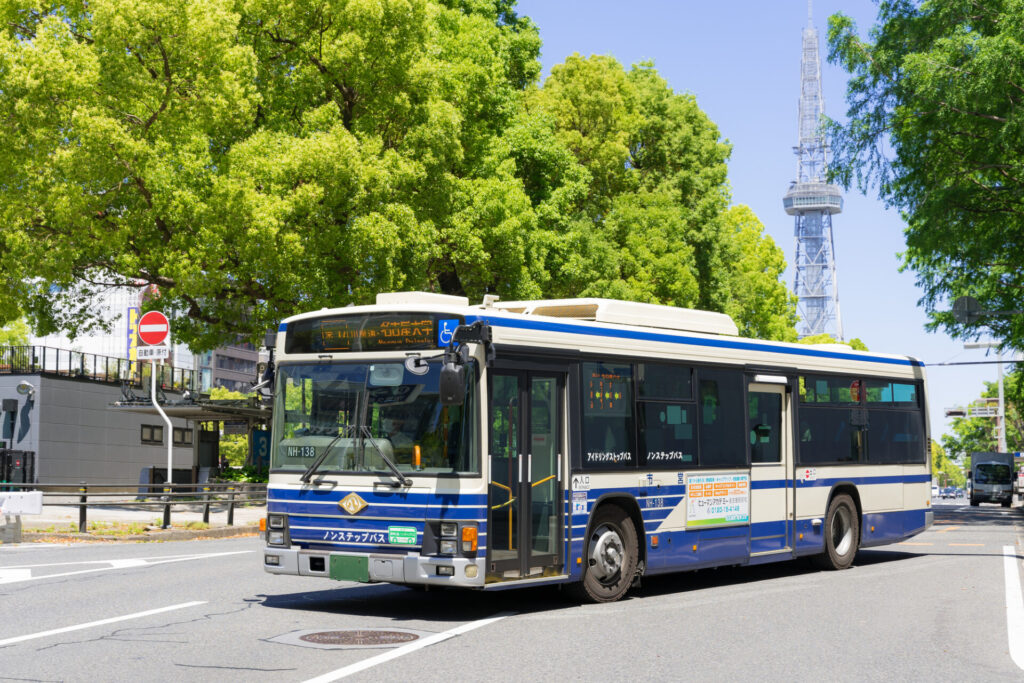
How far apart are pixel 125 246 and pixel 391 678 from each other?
24412mm

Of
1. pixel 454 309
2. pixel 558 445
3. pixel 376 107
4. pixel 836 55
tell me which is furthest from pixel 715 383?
pixel 836 55

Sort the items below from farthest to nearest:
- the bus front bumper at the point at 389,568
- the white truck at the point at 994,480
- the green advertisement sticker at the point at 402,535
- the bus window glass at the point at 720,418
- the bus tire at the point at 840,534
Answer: the white truck at the point at 994,480, the bus tire at the point at 840,534, the bus window glass at the point at 720,418, the green advertisement sticker at the point at 402,535, the bus front bumper at the point at 389,568

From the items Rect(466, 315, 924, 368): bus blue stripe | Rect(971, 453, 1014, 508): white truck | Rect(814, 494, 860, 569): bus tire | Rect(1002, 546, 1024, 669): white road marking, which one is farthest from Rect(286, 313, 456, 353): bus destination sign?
Rect(971, 453, 1014, 508): white truck

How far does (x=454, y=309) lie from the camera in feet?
38.6

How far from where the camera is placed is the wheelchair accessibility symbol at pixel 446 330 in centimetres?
1157

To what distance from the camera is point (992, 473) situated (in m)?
67.9

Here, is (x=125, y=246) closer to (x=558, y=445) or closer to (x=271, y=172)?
(x=271, y=172)

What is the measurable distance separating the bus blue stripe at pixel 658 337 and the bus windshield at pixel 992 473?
5340cm

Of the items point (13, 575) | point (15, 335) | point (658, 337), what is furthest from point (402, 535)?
point (15, 335)

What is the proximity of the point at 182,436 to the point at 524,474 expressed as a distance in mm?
43180

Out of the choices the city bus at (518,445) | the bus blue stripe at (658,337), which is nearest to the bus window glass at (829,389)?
the bus blue stripe at (658,337)

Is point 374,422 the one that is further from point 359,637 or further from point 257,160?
point 257,160

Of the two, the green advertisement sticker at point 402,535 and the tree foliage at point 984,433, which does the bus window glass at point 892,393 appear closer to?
the green advertisement sticker at point 402,535

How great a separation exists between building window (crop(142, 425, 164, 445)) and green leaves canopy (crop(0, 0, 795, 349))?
1497cm
